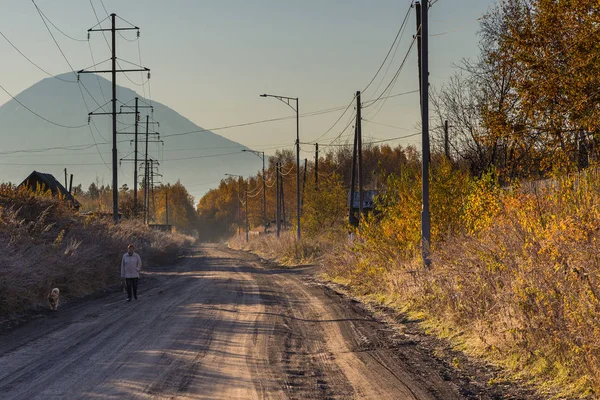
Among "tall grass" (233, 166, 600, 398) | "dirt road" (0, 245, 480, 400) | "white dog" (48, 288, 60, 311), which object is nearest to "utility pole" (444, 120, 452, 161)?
"tall grass" (233, 166, 600, 398)

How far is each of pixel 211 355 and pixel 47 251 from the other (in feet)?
44.6

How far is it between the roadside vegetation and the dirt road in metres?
1.40

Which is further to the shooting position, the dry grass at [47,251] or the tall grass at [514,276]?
the dry grass at [47,251]

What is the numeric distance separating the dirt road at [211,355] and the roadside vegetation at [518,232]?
55.2 inches

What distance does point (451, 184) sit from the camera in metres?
19.6

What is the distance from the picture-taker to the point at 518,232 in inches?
490

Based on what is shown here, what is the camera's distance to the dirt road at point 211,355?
9.27 m

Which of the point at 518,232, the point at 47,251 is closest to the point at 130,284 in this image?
the point at 47,251

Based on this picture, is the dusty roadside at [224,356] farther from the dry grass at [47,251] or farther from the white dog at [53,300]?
the dry grass at [47,251]

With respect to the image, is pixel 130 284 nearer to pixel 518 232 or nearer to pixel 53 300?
pixel 53 300

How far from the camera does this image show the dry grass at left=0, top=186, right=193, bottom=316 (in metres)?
18.4

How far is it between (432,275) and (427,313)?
37.9 inches

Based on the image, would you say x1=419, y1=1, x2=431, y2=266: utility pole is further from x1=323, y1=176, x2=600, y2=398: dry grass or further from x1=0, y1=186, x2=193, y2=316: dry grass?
x1=0, y1=186, x2=193, y2=316: dry grass

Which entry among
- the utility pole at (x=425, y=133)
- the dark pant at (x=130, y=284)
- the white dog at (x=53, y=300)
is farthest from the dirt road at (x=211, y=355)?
the utility pole at (x=425, y=133)
